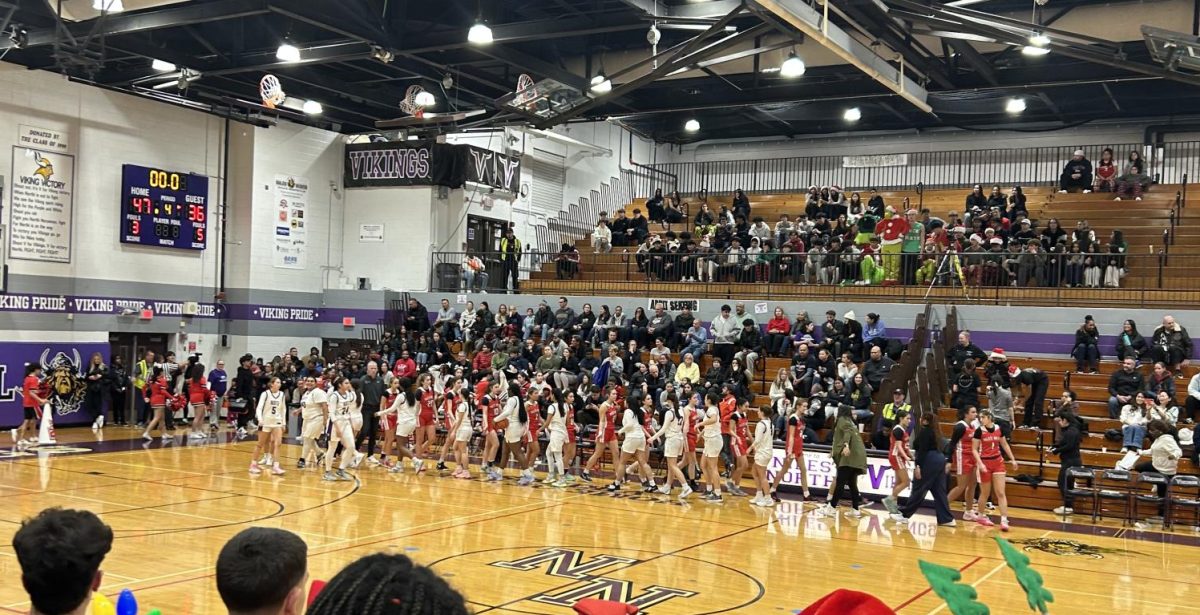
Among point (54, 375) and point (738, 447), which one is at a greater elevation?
point (54, 375)

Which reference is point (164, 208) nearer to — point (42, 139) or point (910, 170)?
point (42, 139)

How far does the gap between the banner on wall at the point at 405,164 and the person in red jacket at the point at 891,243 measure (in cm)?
1123

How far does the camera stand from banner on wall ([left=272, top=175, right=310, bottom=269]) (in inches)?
1112

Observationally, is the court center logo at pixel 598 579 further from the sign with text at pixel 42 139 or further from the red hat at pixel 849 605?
the sign with text at pixel 42 139

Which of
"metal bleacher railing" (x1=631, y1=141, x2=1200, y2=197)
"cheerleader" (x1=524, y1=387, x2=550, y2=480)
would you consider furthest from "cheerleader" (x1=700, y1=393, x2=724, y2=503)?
"metal bleacher railing" (x1=631, y1=141, x2=1200, y2=197)

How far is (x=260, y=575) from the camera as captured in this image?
2494 millimetres

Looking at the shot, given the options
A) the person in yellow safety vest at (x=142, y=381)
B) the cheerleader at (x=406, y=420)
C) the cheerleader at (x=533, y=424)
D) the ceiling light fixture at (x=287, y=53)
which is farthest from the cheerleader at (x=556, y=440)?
the person in yellow safety vest at (x=142, y=381)

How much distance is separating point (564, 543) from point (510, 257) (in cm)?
1646

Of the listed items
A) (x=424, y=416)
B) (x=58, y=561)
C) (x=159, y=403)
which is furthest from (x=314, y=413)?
(x=58, y=561)

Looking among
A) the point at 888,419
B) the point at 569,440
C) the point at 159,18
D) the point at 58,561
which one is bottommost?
the point at 569,440

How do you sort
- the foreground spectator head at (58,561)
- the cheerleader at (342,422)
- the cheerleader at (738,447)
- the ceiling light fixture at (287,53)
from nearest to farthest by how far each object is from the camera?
the foreground spectator head at (58,561) → the cheerleader at (738,447) → the cheerleader at (342,422) → the ceiling light fixture at (287,53)

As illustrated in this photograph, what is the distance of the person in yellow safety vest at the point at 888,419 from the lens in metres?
17.5

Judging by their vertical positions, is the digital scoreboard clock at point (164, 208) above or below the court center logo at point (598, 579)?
above

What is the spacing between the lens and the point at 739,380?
20.8 metres
